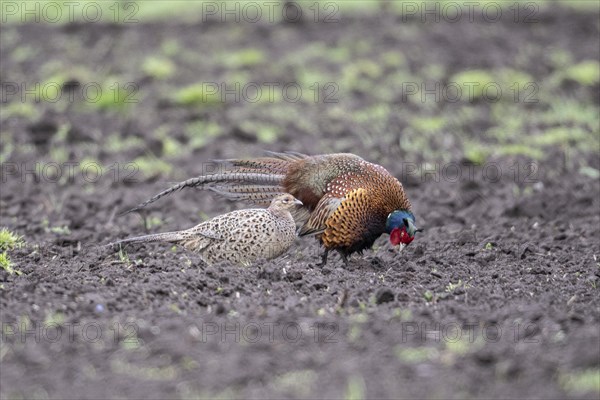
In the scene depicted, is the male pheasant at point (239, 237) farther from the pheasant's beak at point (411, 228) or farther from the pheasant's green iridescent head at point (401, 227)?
the pheasant's beak at point (411, 228)

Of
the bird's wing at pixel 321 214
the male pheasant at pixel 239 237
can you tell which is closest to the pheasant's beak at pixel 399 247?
the bird's wing at pixel 321 214

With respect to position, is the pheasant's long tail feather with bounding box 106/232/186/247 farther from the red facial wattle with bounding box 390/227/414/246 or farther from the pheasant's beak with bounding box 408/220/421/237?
the pheasant's beak with bounding box 408/220/421/237

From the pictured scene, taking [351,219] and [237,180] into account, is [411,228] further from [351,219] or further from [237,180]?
[237,180]

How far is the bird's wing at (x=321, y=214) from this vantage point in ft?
24.2

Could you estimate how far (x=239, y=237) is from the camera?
7.08 m

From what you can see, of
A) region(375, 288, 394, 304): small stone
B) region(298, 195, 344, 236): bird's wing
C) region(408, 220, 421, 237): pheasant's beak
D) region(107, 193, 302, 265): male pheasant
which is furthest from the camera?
region(298, 195, 344, 236): bird's wing

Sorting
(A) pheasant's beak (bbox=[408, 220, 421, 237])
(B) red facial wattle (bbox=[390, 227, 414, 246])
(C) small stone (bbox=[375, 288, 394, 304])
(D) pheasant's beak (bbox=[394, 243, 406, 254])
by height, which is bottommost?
(D) pheasant's beak (bbox=[394, 243, 406, 254])

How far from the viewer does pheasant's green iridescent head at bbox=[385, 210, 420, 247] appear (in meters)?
7.28

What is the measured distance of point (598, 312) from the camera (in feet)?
18.5

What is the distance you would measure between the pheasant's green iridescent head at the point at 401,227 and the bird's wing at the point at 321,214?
398 mm

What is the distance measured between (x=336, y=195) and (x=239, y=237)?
825 millimetres

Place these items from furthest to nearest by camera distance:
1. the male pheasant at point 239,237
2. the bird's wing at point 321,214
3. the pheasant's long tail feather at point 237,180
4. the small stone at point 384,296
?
the pheasant's long tail feather at point 237,180 → the bird's wing at point 321,214 → the male pheasant at point 239,237 → the small stone at point 384,296

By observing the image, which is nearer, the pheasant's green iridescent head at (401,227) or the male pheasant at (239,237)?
the male pheasant at (239,237)

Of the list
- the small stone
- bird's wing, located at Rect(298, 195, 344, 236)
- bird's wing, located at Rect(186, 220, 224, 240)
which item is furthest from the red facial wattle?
the small stone
